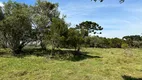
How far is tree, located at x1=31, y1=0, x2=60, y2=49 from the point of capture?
20711 millimetres

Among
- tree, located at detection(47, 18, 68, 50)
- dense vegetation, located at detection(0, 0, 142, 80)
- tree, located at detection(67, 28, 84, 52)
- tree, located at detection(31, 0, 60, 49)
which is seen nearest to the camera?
dense vegetation, located at detection(0, 0, 142, 80)

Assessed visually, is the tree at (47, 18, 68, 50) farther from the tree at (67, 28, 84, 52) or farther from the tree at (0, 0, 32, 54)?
the tree at (0, 0, 32, 54)

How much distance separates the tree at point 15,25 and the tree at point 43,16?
3.51 feet

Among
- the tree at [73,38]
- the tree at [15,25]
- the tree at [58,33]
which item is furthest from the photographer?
the tree at [73,38]

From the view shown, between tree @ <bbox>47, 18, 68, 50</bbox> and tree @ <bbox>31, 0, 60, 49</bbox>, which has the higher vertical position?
tree @ <bbox>31, 0, 60, 49</bbox>

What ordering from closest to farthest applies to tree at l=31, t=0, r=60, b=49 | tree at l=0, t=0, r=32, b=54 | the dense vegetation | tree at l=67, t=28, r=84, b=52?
the dense vegetation → tree at l=0, t=0, r=32, b=54 → tree at l=67, t=28, r=84, b=52 → tree at l=31, t=0, r=60, b=49

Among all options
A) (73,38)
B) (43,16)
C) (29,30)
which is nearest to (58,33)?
(73,38)

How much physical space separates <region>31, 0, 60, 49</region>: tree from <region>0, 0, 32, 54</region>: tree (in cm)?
107

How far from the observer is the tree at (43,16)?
67.9 ft

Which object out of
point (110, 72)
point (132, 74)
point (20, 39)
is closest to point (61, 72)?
point (110, 72)

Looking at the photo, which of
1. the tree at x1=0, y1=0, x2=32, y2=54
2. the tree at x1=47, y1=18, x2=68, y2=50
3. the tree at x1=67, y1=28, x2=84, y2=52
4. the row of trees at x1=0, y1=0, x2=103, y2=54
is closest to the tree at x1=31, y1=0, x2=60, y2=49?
the row of trees at x1=0, y1=0, x2=103, y2=54

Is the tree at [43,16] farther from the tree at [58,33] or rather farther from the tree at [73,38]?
the tree at [73,38]

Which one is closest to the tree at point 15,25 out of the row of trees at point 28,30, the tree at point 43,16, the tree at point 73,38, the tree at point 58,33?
the row of trees at point 28,30

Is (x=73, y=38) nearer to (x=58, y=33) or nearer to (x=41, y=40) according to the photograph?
(x=58, y=33)
